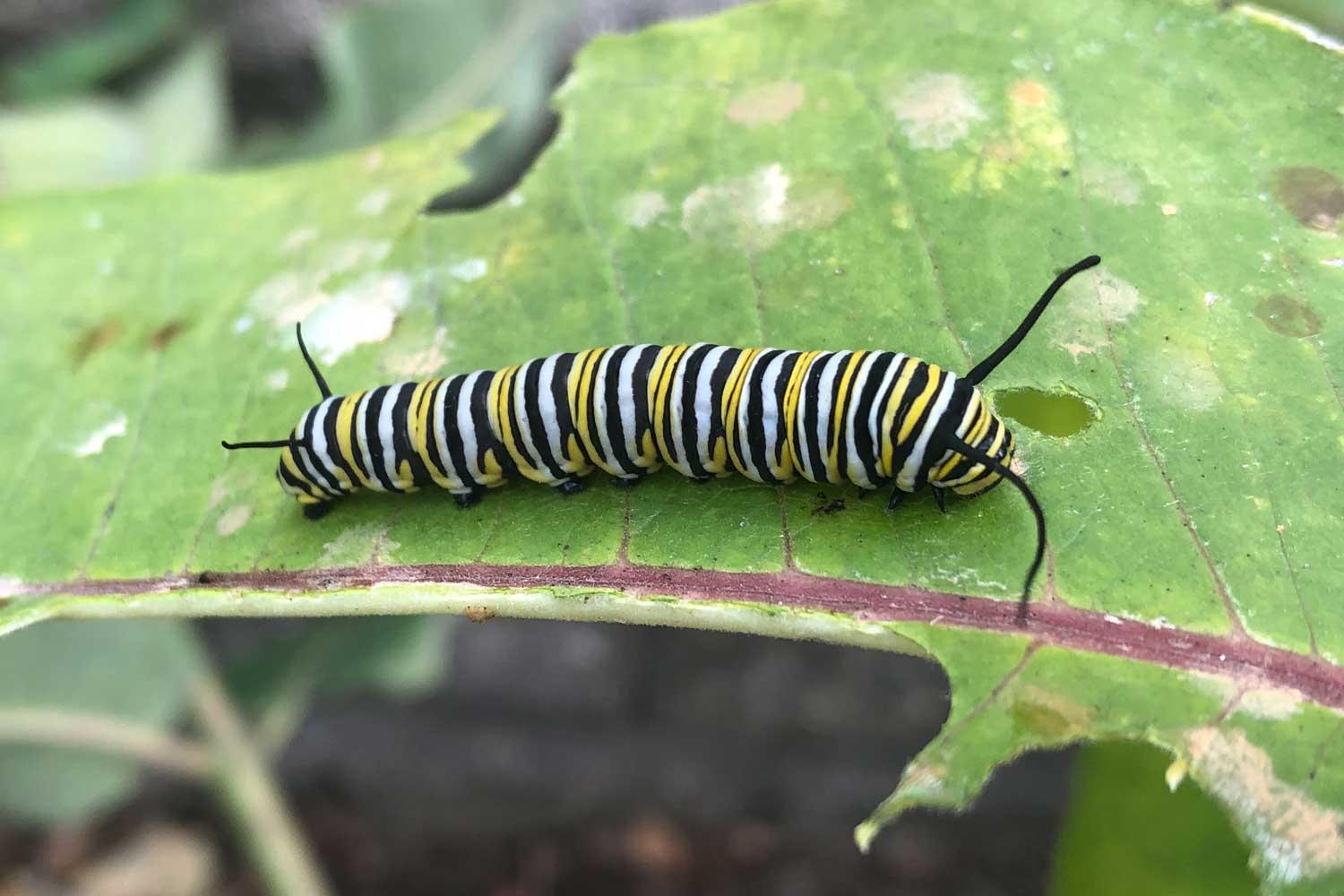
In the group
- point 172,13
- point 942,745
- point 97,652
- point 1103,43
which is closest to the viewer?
point 942,745

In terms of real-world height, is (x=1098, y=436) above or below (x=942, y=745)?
above

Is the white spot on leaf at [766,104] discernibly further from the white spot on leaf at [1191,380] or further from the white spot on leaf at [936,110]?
the white spot on leaf at [1191,380]

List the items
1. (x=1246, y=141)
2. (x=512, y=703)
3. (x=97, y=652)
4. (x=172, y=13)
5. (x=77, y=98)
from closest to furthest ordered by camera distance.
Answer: (x=1246, y=141) < (x=97, y=652) < (x=77, y=98) < (x=172, y=13) < (x=512, y=703)

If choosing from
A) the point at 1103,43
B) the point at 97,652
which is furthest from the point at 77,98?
the point at 1103,43

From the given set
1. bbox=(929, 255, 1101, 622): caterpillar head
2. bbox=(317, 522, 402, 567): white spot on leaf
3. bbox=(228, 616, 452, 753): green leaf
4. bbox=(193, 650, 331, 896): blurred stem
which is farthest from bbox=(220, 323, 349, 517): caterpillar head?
bbox=(228, 616, 452, 753): green leaf

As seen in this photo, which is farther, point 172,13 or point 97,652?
point 172,13

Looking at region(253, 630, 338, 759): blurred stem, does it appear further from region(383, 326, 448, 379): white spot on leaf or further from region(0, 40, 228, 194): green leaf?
region(383, 326, 448, 379): white spot on leaf

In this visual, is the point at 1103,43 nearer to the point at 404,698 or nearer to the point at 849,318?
the point at 849,318

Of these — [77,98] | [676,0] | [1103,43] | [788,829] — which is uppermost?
[1103,43]
